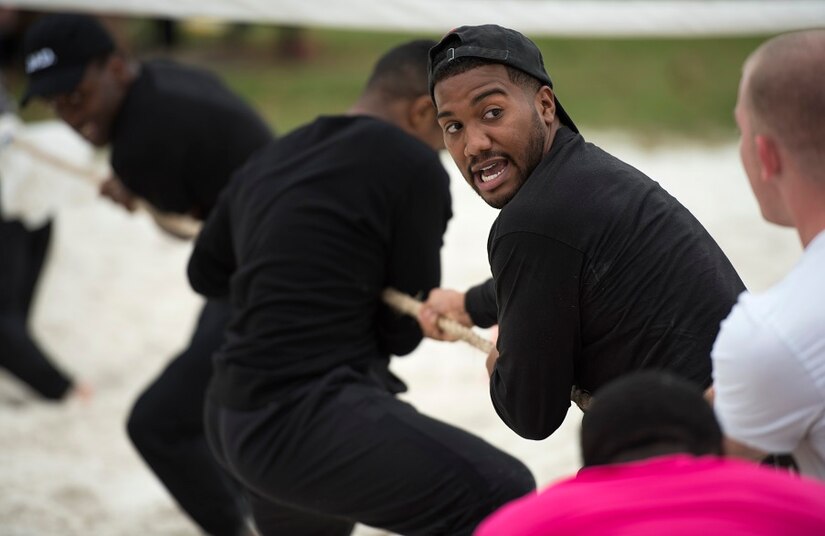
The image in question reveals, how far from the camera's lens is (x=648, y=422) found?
1240 mm

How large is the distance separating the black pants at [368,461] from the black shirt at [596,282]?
1.42 feet

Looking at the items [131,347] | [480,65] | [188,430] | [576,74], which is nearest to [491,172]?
[480,65]

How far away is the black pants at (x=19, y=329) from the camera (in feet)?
15.0

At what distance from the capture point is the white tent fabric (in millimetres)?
4051

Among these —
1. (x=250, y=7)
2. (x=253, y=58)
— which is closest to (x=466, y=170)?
(x=250, y=7)

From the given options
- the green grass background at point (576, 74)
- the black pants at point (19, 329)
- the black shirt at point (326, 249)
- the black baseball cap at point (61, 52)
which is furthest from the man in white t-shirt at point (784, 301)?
the green grass background at point (576, 74)

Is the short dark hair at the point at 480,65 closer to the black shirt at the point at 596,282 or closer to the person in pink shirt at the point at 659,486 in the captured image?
the black shirt at the point at 596,282

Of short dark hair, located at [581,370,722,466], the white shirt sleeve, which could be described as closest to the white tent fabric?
the white shirt sleeve

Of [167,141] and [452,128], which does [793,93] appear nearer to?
[452,128]

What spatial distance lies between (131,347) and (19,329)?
808 mm

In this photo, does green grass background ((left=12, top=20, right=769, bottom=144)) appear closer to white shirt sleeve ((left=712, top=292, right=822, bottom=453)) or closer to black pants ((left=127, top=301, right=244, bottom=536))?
black pants ((left=127, top=301, right=244, bottom=536))

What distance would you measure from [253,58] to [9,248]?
725 centimetres

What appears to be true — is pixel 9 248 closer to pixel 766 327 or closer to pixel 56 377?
Answer: pixel 56 377

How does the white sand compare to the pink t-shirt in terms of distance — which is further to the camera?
the white sand
